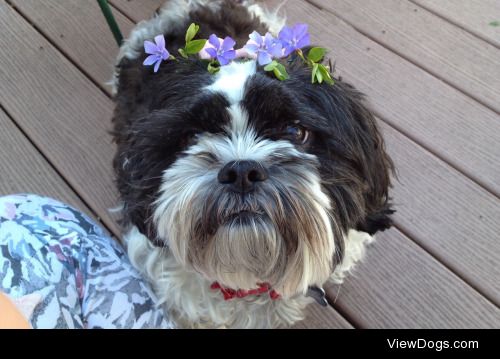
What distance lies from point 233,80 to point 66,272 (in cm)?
59

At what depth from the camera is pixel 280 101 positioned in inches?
42.9

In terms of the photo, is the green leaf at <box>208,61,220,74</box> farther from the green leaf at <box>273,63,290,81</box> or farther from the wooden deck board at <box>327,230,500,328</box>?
the wooden deck board at <box>327,230,500,328</box>

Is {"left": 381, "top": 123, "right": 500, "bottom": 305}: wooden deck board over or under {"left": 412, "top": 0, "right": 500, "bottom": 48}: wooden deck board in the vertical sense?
under

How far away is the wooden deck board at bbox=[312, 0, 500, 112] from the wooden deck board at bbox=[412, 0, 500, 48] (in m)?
0.03

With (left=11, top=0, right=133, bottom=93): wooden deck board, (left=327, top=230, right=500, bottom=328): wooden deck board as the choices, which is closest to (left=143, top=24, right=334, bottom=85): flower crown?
(left=327, top=230, right=500, bottom=328): wooden deck board

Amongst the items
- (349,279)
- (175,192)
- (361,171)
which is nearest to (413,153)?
(349,279)

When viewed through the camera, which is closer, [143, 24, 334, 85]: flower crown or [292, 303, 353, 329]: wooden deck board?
[143, 24, 334, 85]: flower crown

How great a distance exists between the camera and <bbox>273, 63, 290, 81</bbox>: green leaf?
3.63 feet

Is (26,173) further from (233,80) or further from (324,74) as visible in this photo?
(324,74)

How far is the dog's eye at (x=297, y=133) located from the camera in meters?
1.12

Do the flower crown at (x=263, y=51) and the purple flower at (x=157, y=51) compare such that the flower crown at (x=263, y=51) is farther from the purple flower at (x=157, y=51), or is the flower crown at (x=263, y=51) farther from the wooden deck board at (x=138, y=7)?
the wooden deck board at (x=138, y=7)
